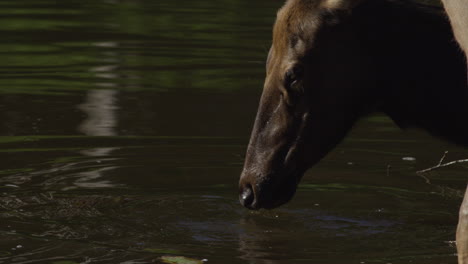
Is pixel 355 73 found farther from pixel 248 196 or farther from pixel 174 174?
pixel 174 174

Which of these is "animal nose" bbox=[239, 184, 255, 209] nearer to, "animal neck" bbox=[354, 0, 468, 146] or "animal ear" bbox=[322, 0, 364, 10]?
"animal neck" bbox=[354, 0, 468, 146]

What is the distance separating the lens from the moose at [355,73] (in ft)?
20.4

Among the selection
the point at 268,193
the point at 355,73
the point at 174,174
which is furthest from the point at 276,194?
the point at 174,174

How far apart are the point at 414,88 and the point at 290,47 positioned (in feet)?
2.14

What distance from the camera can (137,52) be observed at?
49.9 feet

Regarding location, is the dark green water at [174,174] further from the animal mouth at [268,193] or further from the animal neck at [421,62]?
the animal neck at [421,62]

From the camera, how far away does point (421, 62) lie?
20.6 ft

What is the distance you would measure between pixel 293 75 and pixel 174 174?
111 inches

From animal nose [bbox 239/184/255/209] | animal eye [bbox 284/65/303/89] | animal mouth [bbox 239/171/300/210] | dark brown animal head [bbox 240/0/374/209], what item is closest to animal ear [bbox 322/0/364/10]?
dark brown animal head [bbox 240/0/374/209]

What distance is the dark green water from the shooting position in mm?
6750

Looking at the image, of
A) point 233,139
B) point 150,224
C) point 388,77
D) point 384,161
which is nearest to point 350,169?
point 384,161

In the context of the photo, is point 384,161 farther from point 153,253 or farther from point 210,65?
point 210,65

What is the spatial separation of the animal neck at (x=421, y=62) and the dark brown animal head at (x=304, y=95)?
101mm

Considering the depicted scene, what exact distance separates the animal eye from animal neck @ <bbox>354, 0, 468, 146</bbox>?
1.22 feet
